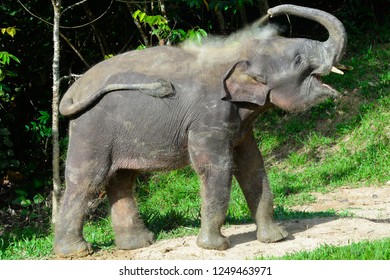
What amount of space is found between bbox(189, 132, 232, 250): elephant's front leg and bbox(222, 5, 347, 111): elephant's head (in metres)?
Answer: 0.42

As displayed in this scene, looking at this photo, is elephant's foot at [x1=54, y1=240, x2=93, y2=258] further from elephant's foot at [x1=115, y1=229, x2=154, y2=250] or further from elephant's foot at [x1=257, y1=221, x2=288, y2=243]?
elephant's foot at [x1=257, y1=221, x2=288, y2=243]

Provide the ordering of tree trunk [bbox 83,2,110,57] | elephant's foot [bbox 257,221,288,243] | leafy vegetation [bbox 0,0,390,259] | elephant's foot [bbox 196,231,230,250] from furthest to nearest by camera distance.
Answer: tree trunk [bbox 83,2,110,57]
leafy vegetation [bbox 0,0,390,259]
elephant's foot [bbox 257,221,288,243]
elephant's foot [bbox 196,231,230,250]

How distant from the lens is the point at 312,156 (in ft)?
36.3

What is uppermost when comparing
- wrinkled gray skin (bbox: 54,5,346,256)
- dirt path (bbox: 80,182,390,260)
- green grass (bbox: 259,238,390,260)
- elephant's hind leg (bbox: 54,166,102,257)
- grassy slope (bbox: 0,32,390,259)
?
wrinkled gray skin (bbox: 54,5,346,256)

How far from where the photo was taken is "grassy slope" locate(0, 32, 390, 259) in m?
8.41

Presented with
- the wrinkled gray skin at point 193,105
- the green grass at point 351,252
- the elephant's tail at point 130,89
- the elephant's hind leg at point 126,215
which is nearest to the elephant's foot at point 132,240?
the elephant's hind leg at point 126,215

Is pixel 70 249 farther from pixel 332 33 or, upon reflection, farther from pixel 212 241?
pixel 332 33

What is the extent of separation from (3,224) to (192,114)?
17.6 feet

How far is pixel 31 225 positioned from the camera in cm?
1017

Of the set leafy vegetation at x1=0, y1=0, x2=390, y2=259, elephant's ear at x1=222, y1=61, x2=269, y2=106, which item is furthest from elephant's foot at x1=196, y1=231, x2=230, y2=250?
leafy vegetation at x1=0, y1=0, x2=390, y2=259

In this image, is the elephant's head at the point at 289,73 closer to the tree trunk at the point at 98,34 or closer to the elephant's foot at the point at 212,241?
the elephant's foot at the point at 212,241

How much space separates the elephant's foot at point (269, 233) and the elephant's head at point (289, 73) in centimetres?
113

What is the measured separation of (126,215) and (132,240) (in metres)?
0.23

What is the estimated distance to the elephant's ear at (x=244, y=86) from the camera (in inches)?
242
